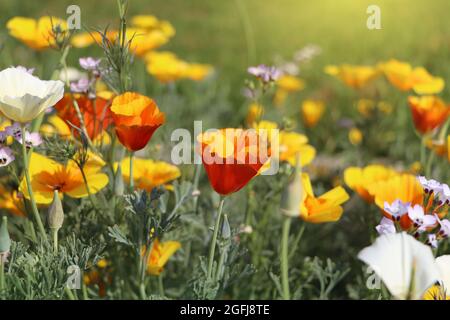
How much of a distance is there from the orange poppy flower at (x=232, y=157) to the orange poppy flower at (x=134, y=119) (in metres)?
0.10

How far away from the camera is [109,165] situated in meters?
1.30

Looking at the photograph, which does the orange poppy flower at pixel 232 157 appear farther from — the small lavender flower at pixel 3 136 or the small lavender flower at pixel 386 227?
the small lavender flower at pixel 3 136

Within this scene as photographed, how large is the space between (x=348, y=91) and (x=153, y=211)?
1.94 m

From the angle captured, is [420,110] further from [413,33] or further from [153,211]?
[413,33]

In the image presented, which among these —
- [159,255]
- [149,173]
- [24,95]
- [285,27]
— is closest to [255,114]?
[149,173]

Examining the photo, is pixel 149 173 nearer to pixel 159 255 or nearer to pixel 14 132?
pixel 159 255

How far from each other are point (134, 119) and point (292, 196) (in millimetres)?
316

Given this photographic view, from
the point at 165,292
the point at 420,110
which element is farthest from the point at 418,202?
the point at 165,292

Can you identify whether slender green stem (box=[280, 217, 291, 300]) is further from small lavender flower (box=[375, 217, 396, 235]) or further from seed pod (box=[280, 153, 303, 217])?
small lavender flower (box=[375, 217, 396, 235])

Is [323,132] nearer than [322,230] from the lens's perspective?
No

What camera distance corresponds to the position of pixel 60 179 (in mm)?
1240

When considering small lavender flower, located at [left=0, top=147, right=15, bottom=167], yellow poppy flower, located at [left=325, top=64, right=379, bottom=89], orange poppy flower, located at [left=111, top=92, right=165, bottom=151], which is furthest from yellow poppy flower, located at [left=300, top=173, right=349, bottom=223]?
yellow poppy flower, located at [left=325, top=64, right=379, bottom=89]

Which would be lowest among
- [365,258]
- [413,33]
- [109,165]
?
[365,258]

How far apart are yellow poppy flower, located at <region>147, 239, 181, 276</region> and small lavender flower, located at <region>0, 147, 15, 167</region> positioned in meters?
0.31
